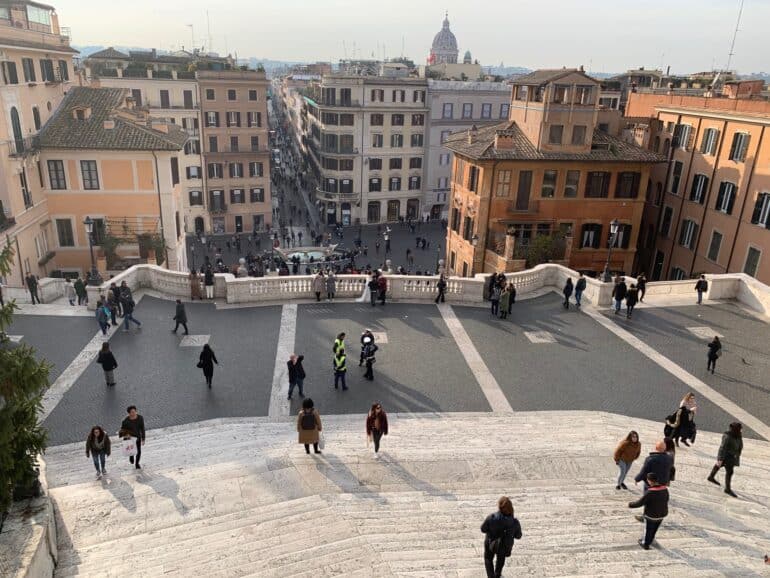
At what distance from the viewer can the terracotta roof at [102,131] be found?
34.9 meters

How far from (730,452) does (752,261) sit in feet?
89.5

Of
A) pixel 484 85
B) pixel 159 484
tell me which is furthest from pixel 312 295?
pixel 484 85

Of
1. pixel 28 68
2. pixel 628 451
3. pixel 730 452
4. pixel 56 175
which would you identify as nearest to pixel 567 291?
pixel 730 452

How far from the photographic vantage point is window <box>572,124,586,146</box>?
38625mm

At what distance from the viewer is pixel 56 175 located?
35.6 metres

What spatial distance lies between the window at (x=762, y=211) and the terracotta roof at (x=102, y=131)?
112 ft

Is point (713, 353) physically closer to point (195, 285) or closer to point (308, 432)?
point (308, 432)

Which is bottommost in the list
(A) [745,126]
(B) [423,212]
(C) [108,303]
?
(B) [423,212]

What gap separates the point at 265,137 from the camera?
66.1 meters

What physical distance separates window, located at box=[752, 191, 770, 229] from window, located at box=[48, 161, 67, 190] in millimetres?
40812

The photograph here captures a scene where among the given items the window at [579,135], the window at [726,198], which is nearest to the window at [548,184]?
the window at [579,135]

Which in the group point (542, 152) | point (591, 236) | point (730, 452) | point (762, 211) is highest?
point (542, 152)

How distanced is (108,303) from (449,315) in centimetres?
1266

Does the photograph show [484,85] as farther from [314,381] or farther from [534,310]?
[314,381]
